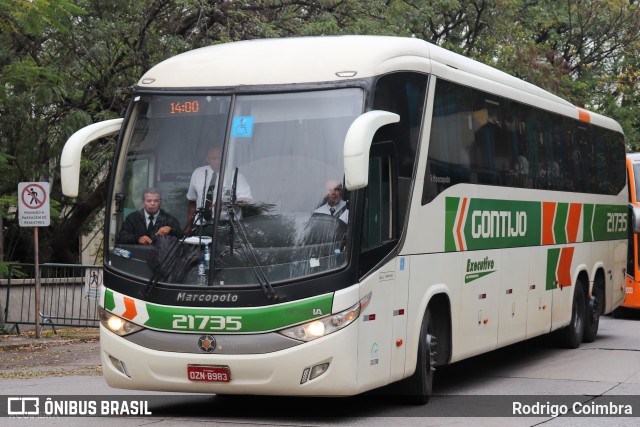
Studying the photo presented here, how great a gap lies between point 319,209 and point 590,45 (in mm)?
32446

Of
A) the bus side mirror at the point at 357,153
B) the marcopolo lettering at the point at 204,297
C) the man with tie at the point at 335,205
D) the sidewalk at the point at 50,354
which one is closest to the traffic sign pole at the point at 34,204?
the sidewalk at the point at 50,354

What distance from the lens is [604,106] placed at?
1608 inches

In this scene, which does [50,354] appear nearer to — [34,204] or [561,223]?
[34,204]

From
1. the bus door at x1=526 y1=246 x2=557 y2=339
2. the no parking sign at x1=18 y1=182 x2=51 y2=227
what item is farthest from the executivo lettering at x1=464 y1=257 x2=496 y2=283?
Answer: the no parking sign at x1=18 y1=182 x2=51 y2=227

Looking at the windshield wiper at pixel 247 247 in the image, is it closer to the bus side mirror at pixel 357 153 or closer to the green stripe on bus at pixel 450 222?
the bus side mirror at pixel 357 153

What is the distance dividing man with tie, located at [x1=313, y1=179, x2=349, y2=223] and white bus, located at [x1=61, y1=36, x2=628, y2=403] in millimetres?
49

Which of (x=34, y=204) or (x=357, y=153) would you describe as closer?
(x=357, y=153)

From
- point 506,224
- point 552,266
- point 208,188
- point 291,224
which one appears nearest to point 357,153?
point 291,224

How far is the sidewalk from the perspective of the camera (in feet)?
52.0

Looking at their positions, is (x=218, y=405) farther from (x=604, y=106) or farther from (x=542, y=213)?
(x=604, y=106)

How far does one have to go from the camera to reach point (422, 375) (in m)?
11.4

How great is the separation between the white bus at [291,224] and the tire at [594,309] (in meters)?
6.77

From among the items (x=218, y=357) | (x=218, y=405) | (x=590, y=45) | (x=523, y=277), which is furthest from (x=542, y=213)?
(x=590, y=45)

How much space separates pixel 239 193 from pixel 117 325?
1.65 meters
